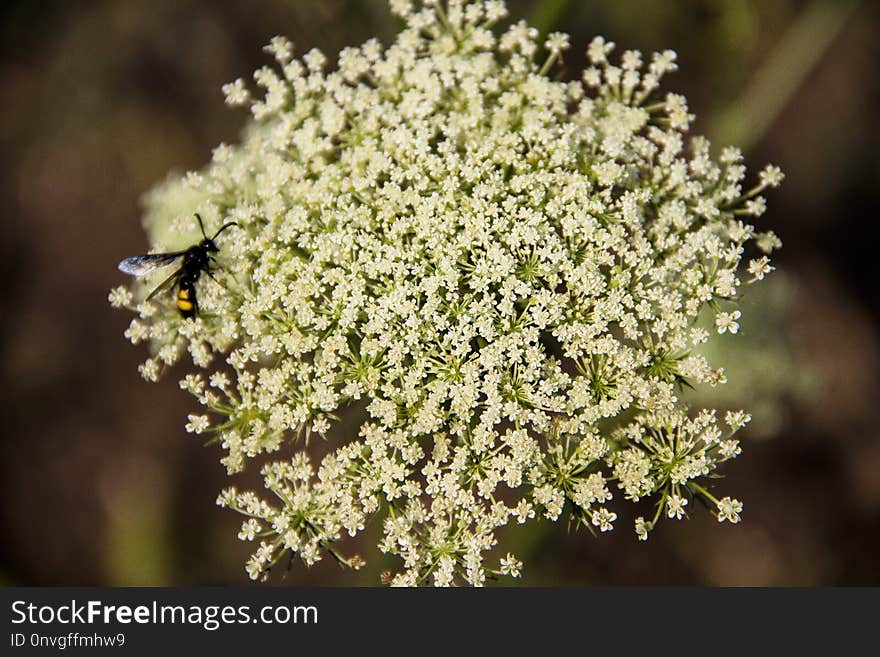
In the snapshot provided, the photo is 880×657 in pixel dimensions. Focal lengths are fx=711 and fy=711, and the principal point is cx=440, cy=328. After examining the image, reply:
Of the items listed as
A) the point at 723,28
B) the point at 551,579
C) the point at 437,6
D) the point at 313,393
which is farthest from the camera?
the point at 551,579

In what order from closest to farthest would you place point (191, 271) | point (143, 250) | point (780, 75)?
point (191, 271)
point (780, 75)
point (143, 250)

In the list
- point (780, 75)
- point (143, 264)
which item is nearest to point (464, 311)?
point (143, 264)

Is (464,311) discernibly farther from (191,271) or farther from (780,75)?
(780,75)

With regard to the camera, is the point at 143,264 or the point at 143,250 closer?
the point at 143,264

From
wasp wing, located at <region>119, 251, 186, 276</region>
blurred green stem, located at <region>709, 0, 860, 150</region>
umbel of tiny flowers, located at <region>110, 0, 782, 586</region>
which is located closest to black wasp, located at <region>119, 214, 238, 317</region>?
umbel of tiny flowers, located at <region>110, 0, 782, 586</region>

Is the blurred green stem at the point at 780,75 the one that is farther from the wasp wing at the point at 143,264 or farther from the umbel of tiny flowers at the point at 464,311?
the wasp wing at the point at 143,264

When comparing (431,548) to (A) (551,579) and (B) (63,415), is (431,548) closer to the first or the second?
(A) (551,579)

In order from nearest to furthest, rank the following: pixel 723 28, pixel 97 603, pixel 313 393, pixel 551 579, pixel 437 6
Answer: pixel 313 393 → pixel 437 6 → pixel 97 603 → pixel 723 28 → pixel 551 579

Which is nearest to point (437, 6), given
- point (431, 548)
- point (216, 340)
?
point (216, 340)
